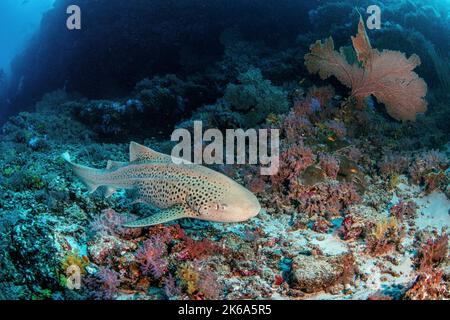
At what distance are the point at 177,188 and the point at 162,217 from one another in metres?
0.44

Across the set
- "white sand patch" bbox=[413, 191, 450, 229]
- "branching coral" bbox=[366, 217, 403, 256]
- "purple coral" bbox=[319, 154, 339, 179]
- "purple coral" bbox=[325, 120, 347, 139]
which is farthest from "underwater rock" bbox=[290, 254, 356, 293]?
"purple coral" bbox=[325, 120, 347, 139]

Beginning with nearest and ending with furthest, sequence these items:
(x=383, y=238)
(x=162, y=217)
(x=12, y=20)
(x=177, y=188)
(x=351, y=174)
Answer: (x=162, y=217), (x=177, y=188), (x=383, y=238), (x=351, y=174), (x=12, y=20)

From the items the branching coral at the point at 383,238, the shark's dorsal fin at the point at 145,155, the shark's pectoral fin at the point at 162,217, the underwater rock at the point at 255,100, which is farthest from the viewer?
the underwater rock at the point at 255,100

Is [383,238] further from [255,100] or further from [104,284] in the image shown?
[255,100]

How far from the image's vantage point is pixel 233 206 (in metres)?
3.55

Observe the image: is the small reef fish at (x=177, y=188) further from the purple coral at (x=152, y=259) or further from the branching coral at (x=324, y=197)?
the branching coral at (x=324, y=197)

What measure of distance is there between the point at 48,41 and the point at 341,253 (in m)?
23.1

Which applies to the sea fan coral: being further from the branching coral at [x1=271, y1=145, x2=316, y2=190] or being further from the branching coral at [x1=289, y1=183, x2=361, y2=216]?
the branching coral at [x1=289, y1=183, x2=361, y2=216]

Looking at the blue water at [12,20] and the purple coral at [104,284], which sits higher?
the blue water at [12,20]

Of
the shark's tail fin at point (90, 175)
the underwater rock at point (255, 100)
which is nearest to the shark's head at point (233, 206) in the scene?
the shark's tail fin at point (90, 175)

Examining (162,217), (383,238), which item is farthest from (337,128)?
(162,217)

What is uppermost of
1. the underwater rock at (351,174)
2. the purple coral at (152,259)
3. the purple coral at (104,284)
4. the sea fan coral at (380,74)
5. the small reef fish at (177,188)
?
the sea fan coral at (380,74)

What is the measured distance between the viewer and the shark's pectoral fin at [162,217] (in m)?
3.71
